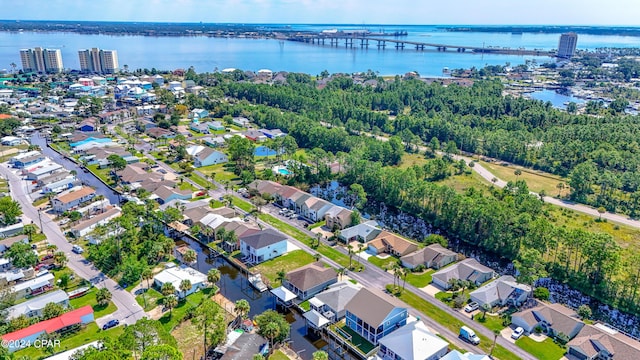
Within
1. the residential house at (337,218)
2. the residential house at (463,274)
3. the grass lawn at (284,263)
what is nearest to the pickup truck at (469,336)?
the residential house at (463,274)

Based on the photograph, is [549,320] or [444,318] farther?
[444,318]

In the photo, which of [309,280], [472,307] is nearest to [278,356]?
[309,280]

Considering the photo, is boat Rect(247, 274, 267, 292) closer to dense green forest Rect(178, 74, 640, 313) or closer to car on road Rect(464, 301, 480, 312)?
car on road Rect(464, 301, 480, 312)

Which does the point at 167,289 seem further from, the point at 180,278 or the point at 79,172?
the point at 79,172

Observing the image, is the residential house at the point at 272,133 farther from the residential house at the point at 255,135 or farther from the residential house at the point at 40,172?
the residential house at the point at 40,172

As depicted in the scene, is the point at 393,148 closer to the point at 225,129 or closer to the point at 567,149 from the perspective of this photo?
the point at 567,149

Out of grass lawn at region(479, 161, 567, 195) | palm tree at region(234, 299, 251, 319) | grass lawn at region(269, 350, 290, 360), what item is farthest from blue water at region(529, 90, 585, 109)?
grass lawn at region(269, 350, 290, 360)

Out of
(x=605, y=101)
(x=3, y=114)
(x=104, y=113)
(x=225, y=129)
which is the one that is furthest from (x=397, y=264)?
(x=605, y=101)
